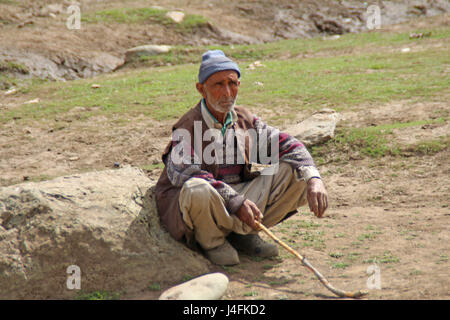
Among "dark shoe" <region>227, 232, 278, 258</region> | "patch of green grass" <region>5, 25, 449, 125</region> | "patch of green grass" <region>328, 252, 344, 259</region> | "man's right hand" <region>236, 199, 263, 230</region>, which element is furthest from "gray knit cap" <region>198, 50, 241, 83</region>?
"patch of green grass" <region>5, 25, 449, 125</region>

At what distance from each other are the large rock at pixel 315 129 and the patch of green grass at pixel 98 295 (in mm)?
4472

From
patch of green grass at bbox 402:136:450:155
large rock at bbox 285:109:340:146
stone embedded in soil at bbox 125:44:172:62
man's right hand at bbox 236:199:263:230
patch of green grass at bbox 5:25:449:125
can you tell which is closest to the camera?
man's right hand at bbox 236:199:263:230

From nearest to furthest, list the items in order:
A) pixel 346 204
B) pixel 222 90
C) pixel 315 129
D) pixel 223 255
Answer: pixel 223 255 → pixel 222 90 → pixel 346 204 → pixel 315 129

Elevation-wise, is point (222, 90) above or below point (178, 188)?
above

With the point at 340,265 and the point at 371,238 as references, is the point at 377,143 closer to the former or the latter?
the point at 371,238

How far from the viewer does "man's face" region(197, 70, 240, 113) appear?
14.4 ft

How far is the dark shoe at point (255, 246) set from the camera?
455cm

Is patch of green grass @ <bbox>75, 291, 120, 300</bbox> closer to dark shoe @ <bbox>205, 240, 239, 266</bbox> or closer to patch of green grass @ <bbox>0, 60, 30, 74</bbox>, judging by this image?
dark shoe @ <bbox>205, 240, 239, 266</bbox>

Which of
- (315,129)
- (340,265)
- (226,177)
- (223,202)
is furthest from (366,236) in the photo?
(315,129)

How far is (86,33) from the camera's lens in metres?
16.1

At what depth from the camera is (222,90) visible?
173 inches

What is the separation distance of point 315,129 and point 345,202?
5.38ft

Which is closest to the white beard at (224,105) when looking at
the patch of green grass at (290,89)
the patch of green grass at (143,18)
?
the patch of green grass at (290,89)

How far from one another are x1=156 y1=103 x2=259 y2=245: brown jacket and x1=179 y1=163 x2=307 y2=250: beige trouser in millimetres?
77
